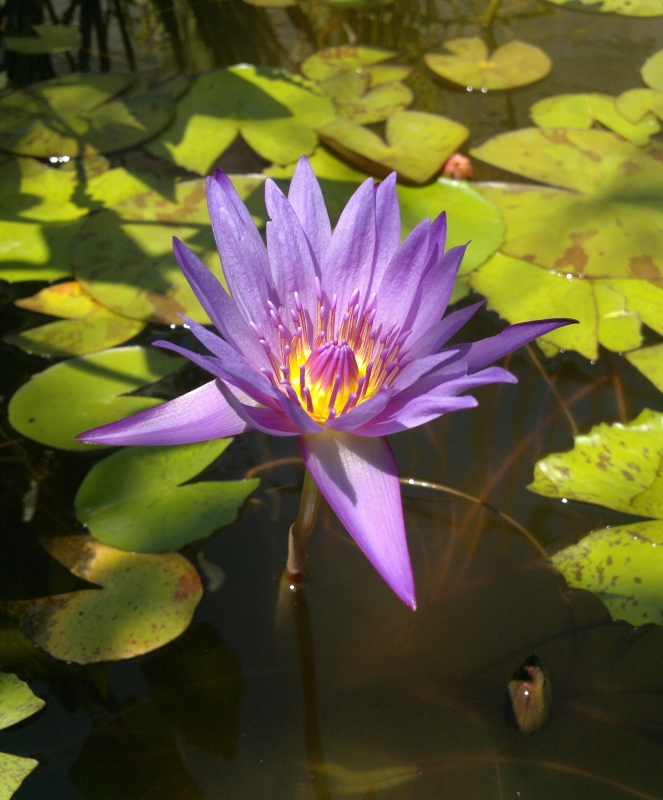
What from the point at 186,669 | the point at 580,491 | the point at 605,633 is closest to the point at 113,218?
the point at 186,669

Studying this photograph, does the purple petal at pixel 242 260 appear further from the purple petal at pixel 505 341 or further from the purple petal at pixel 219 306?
the purple petal at pixel 505 341

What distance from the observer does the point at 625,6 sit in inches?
144

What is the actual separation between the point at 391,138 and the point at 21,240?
1492mm

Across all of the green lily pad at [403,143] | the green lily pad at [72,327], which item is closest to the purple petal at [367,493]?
the green lily pad at [72,327]

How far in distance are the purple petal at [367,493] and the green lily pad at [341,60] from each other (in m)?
2.64

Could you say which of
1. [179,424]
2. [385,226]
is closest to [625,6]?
[385,226]

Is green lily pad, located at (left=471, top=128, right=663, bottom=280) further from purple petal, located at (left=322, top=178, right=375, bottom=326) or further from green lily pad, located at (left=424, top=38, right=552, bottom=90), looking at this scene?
purple petal, located at (left=322, top=178, right=375, bottom=326)

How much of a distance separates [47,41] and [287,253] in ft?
10.1

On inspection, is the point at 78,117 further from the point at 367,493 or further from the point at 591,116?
the point at 367,493

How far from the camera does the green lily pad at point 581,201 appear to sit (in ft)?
7.57

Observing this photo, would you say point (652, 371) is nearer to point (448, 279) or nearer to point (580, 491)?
point (580, 491)

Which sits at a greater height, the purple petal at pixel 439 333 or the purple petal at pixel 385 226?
the purple petal at pixel 385 226

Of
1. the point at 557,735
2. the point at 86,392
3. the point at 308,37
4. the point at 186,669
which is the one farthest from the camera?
the point at 308,37

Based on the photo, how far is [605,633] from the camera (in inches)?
62.6
